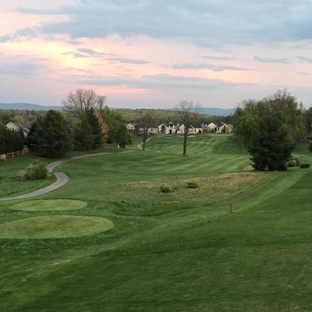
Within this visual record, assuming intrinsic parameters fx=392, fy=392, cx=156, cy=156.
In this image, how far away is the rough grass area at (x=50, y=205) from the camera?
2550cm

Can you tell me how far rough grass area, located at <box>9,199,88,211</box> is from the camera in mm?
25500

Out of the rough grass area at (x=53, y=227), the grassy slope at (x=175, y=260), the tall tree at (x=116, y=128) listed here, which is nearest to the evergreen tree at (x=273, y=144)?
the grassy slope at (x=175, y=260)

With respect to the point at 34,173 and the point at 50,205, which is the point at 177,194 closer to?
the point at 50,205

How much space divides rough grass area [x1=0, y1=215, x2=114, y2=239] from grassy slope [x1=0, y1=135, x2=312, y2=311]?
0.78m

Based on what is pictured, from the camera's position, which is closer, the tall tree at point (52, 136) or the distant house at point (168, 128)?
the tall tree at point (52, 136)

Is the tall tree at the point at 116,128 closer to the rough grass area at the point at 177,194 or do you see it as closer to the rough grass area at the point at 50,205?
the rough grass area at the point at 177,194

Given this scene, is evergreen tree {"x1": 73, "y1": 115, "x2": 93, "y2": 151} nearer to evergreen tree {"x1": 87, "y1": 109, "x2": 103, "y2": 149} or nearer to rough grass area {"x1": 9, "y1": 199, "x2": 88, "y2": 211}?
evergreen tree {"x1": 87, "y1": 109, "x2": 103, "y2": 149}

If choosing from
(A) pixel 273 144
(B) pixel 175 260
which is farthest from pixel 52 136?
(B) pixel 175 260

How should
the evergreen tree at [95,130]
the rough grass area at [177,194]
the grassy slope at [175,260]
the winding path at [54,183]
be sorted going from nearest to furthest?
the grassy slope at [175,260], the rough grass area at [177,194], the winding path at [54,183], the evergreen tree at [95,130]

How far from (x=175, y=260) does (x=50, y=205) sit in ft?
51.9

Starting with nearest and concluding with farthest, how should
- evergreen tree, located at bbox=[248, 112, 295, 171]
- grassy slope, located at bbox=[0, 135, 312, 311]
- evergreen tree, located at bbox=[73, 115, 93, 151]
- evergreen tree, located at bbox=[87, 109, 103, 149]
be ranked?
grassy slope, located at bbox=[0, 135, 312, 311], evergreen tree, located at bbox=[248, 112, 295, 171], evergreen tree, located at bbox=[73, 115, 93, 151], evergreen tree, located at bbox=[87, 109, 103, 149]

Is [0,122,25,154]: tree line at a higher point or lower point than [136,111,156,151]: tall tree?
lower

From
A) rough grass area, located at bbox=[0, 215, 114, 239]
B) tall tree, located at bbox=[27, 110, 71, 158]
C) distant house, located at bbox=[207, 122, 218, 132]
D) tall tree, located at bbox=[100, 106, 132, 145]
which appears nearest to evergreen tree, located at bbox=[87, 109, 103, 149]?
tall tree, located at bbox=[27, 110, 71, 158]

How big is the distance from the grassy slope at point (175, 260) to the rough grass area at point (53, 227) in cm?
78
